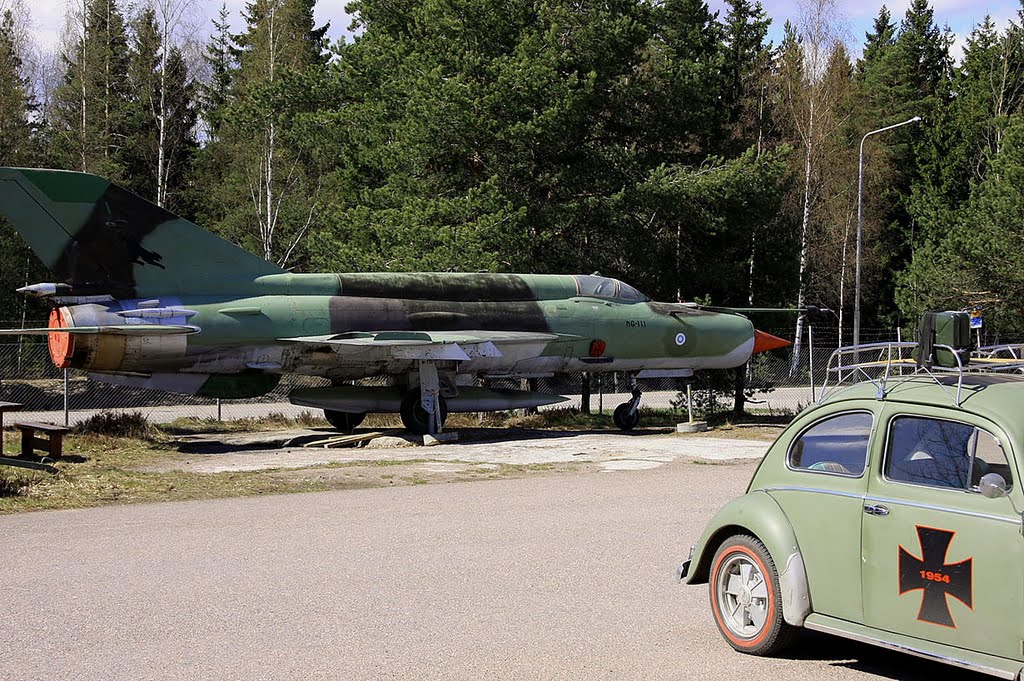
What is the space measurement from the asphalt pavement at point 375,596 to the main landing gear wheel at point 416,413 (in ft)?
26.4

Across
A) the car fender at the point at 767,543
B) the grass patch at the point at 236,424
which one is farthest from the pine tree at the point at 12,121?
the car fender at the point at 767,543

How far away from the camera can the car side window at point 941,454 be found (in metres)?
5.29

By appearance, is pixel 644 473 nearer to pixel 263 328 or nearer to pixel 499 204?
pixel 263 328

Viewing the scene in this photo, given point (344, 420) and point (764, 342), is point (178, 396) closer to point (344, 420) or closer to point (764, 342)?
point (344, 420)

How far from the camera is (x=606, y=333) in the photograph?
74.2 feet

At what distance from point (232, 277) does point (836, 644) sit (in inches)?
598

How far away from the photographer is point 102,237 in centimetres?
1820

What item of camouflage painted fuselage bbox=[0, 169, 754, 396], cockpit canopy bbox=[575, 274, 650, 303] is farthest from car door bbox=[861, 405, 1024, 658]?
cockpit canopy bbox=[575, 274, 650, 303]

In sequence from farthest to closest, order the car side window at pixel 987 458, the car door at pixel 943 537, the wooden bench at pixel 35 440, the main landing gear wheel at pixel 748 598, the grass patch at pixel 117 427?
the grass patch at pixel 117 427
the wooden bench at pixel 35 440
the main landing gear wheel at pixel 748 598
the car side window at pixel 987 458
the car door at pixel 943 537

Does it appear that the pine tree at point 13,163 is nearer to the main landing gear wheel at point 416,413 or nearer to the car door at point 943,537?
the main landing gear wheel at point 416,413

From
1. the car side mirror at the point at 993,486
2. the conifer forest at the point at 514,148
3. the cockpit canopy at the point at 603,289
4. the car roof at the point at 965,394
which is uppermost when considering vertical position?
the conifer forest at the point at 514,148

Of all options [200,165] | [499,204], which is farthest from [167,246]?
[200,165]

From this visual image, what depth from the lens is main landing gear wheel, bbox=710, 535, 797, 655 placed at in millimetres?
5965

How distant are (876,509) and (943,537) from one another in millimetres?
409
